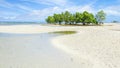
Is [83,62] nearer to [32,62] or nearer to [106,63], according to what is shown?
[106,63]

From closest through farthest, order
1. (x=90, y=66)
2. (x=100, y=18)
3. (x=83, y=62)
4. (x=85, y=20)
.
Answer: (x=90, y=66) < (x=83, y=62) < (x=85, y=20) < (x=100, y=18)

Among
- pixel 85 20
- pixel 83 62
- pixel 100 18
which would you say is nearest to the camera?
pixel 83 62

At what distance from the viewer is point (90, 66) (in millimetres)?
10727

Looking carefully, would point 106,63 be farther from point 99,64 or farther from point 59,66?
point 59,66

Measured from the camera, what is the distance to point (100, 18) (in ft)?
358

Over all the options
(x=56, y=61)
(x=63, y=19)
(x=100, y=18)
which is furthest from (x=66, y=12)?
(x=56, y=61)

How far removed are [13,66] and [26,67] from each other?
0.91m

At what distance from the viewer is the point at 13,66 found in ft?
36.0

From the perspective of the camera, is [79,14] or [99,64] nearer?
[99,64]

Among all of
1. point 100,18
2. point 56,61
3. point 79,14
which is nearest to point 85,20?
point 79,14

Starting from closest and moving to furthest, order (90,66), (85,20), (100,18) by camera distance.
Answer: (90,66), (85,20), (100,18)

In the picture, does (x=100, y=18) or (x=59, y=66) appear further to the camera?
(x=100, y=18)

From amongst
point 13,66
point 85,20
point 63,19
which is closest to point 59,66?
point 13,66

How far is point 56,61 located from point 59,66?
1.43 meters
